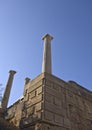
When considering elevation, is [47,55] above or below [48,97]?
above

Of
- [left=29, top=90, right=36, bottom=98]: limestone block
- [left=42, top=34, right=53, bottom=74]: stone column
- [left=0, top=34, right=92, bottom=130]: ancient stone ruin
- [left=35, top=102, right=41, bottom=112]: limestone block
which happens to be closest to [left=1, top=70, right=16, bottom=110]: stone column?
[left=0, top=34, right=92, bottom=130]: ancient stone ruin

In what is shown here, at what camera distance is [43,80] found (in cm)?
797

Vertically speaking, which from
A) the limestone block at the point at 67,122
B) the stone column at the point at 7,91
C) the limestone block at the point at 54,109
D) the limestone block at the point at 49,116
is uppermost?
the stone column at the point at 7,91

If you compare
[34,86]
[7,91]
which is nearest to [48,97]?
[34,86]

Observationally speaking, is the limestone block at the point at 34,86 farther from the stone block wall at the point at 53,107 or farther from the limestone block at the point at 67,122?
the limestone block at the point at 67,122

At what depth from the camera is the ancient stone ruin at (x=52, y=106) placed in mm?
6832

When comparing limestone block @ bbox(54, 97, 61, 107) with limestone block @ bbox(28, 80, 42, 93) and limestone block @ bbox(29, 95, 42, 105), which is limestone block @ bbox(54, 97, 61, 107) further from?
limestone block @ bbox(28, 80, 42, 93)

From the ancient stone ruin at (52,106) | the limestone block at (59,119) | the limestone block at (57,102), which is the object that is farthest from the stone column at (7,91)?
the limestone block at (59,119)

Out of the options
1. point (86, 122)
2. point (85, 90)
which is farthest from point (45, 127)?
point (85, 90)

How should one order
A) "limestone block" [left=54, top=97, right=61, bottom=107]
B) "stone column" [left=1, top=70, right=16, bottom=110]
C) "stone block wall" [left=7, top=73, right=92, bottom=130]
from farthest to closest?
"stone column" [left=1, top=70, right=16, bottom=110] < "limestone block" [left=54, top=97, right=61, bottom=107] < "stone block wall" [left=7, top=73, right=92, bottom=130]

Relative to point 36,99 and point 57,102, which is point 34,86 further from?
point 57,102

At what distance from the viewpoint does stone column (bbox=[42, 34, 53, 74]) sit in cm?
896

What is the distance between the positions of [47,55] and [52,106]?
12.3 feet

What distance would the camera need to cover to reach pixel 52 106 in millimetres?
7289
